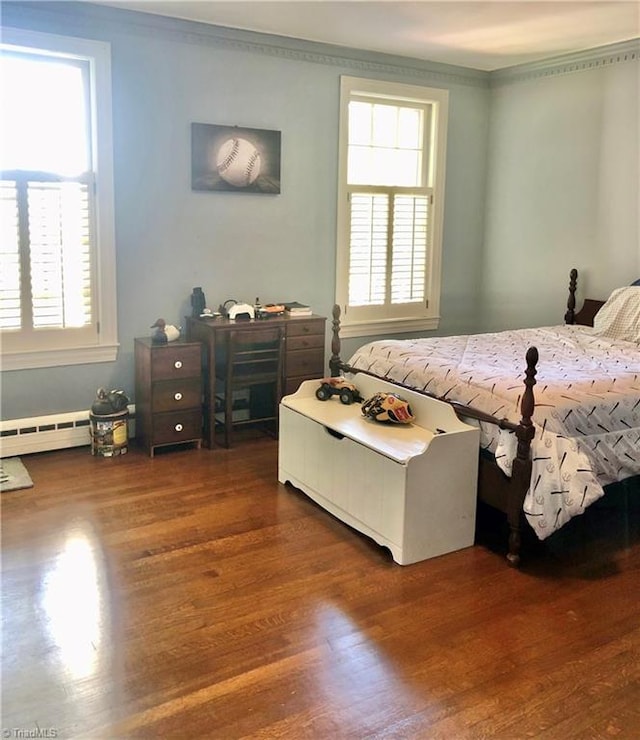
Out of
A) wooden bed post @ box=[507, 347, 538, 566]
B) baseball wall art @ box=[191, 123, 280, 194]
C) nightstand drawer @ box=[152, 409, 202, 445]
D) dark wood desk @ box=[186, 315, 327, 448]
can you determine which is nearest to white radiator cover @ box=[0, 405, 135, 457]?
nightstand drawer @ box=[152, 409, 202, 445]

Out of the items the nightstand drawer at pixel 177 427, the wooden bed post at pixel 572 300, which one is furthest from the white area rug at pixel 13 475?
the wooden bed post at pixel 572 300

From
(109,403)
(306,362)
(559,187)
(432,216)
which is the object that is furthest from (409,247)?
(109,403)

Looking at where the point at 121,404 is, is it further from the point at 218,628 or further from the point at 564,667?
the point at 564,667

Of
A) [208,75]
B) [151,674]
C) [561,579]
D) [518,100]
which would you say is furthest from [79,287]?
[518,100]

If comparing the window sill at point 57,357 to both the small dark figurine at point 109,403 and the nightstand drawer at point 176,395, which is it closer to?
the small dark figurine at point 109,403

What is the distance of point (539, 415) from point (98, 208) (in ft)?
9.16

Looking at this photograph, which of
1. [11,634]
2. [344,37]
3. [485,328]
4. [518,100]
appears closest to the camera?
[11,634]

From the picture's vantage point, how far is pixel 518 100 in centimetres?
544

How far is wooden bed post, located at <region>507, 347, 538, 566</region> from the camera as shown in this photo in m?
2.88

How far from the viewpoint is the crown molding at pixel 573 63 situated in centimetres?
463

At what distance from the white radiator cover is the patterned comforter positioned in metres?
1.79

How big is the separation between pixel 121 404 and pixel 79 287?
29.0 inches

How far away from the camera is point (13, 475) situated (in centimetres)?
390

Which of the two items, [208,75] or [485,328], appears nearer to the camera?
[208,75]
